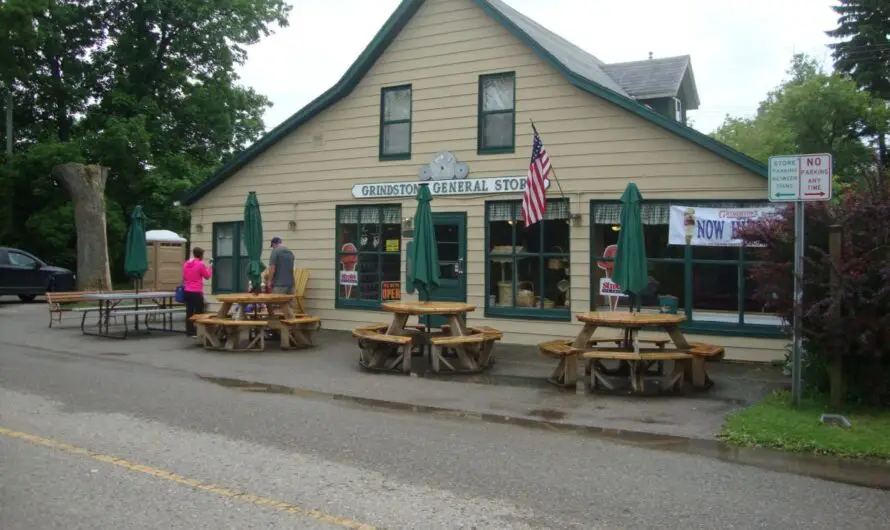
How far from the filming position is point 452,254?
14.7 metres

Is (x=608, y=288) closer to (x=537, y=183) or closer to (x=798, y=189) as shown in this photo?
(x=537, y=183)

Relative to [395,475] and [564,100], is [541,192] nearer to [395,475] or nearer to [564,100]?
[564,100]

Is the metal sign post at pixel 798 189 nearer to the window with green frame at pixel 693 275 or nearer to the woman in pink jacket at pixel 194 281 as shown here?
the window with green frame at pixel 693 275

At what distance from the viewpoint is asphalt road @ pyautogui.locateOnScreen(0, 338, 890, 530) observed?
4984 millimetres

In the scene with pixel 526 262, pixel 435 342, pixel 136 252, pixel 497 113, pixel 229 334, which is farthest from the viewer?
pixel 136 252

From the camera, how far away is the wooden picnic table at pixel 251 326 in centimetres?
1307

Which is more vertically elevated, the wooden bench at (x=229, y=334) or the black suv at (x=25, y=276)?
the black suv at (x=25, y=276)

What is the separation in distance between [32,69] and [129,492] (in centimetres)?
3485

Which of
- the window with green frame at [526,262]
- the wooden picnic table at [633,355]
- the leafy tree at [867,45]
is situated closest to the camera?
the wooden picnic table at [633,355]

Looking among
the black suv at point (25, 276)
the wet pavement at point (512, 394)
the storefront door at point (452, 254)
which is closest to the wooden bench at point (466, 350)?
the wet pavement at point (512, 394)

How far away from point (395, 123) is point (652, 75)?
623 cm

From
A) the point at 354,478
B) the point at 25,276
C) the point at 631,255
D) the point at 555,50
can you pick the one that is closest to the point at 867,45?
the point at 555,50

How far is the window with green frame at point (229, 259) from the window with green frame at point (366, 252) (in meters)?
2.97

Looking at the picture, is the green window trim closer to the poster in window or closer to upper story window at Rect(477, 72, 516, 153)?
upper story window at Rect(477, 72, 516, 153)
